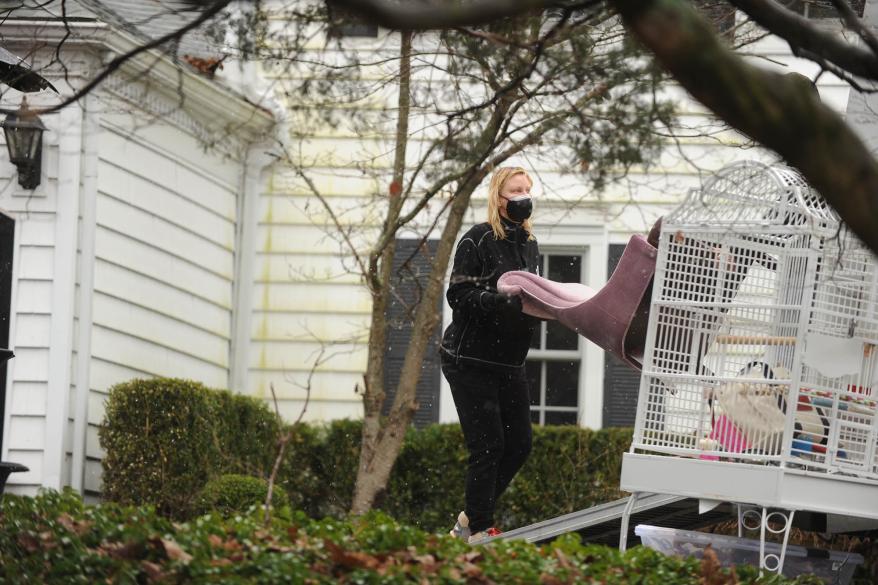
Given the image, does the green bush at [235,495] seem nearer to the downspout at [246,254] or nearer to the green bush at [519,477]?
the green bush at [519,477]

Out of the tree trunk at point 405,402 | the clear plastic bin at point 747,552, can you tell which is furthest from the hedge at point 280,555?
the tree trunk at point 405,402

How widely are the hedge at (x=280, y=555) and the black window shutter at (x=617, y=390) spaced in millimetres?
7266

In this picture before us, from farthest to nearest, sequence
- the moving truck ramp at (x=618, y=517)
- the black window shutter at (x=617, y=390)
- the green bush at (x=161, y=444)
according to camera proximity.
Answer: the black window shutter at (x=617, y=390) → the green bush at (x=161, y=444) → the moving truck ramp at (x=618, y=517)

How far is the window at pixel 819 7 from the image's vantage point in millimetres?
8603

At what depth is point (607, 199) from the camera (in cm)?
1321

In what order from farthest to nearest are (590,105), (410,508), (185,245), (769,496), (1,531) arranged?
(185,245)
(410,508)
(590,105)
(769,496)
(1,531)

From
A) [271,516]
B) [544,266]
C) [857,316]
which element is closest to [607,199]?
[544,266]

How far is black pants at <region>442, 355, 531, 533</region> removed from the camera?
7.63 meters

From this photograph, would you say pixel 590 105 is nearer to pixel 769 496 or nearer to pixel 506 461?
pixel 506 461

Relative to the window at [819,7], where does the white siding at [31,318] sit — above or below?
below

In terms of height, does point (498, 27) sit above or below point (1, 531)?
above

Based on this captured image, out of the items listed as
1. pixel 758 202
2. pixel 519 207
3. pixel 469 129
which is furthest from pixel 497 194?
pixel 469 129

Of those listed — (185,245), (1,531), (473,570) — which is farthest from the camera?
(185,245)

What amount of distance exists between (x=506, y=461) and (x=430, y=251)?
17.9ft
